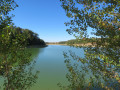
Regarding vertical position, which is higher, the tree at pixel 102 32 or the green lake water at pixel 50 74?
the tree at pixel 102 32

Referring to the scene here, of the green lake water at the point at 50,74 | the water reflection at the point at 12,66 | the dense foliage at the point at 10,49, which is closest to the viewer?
the dense foliage at the point at 10,49

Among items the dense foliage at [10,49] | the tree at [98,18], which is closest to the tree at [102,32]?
the tree at [98,18]

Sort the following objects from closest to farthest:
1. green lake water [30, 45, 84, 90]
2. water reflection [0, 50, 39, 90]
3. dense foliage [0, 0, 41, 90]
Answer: dense foliage [0, 0, 41, 90]
water reflection [0, 50, 39, 90]
green lake water [30, 45, 84, 90]

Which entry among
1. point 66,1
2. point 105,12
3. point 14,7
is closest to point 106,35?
point 105,12

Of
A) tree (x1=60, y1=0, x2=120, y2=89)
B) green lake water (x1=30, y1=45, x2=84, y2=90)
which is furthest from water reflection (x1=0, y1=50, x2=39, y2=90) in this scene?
tree (x1=60, y1=0, x2=120, y2=89)

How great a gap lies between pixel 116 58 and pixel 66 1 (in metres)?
1.93

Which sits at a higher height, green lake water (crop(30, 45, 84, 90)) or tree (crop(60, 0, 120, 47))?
tree (crop(60, 0, 120, 47))

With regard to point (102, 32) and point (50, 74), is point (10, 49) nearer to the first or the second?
point (102, 32)

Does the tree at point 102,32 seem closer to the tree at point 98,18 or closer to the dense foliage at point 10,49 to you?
the tree at point 98,18

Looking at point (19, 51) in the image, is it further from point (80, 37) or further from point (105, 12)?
point (105, 12)

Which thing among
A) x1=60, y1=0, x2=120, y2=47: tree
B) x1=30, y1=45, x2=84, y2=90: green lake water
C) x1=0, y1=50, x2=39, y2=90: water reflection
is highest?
x1=60, y1=0, x2=120, y2=47: tree

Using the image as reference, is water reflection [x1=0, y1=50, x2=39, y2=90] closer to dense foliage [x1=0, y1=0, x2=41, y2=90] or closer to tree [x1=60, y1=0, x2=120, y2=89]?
dense foliage [x1=0, y1=0, x2=41, y2=90]

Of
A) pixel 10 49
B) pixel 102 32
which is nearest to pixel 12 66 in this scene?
pixel 10 49

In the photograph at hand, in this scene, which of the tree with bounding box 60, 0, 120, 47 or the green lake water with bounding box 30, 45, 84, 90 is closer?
the tree with bounding box 60, 0, 120, 47
